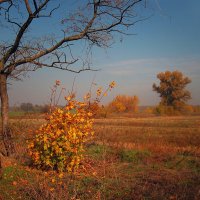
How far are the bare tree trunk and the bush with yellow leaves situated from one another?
2494 millimetres

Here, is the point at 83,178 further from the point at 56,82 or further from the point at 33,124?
the point at 33,124

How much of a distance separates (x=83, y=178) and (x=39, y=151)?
1597mm

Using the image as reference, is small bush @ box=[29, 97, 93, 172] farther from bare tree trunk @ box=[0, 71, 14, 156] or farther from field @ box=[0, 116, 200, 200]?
bare tree trunk @ box=[0, 71, 14, 156]

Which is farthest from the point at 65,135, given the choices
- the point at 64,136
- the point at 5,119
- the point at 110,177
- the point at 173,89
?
the point at 173,89

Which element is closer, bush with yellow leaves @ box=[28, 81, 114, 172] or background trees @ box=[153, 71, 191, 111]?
bush with yellow leaves @ box=[28, 81, 114, 172]

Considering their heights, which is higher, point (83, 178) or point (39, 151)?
point (39, 151)

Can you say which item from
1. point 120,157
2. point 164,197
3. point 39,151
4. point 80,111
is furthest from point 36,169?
point 164,197

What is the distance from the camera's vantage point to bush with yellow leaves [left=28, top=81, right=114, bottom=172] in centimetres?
877

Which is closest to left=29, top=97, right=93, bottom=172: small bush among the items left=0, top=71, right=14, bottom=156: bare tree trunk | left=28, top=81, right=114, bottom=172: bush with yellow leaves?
left=28, top=81, right=114, bottom=172: bush with yellow leaves

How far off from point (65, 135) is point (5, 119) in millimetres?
4341

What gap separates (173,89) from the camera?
→ 7850 centimetres

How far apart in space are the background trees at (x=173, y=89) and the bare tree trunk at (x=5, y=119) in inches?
2666

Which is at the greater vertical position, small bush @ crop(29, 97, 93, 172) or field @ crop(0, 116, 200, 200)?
small bush @ crop(29, 97, 93, 172)

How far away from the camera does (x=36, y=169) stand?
997 centimetres
